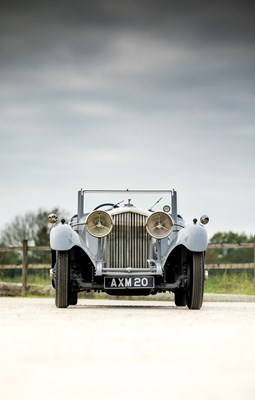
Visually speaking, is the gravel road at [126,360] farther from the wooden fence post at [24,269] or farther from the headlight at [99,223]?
the wooden fence post at [24,269]

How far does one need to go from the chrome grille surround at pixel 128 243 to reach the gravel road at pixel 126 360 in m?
4.13

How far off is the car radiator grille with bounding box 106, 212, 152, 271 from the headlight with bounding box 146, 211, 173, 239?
0.35 m

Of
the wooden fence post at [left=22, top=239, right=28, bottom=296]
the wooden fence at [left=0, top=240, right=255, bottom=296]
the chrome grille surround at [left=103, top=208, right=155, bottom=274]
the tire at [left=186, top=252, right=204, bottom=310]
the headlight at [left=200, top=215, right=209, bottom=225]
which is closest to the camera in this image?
the tire at [left=186, top=252, right=204, bottom=310]

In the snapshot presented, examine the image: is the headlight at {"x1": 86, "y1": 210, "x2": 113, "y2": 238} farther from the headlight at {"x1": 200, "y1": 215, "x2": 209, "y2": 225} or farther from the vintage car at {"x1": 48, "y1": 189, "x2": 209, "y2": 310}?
the headlight at {"x1": 200, "y1": 215, "x2": 209, "y2": 225}

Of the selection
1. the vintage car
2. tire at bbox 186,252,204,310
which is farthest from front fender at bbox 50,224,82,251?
tire at bbox 186,252,204,310

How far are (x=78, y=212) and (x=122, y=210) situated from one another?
1662mm

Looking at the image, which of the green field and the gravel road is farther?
the green field

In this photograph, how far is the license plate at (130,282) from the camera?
1268 centimetres

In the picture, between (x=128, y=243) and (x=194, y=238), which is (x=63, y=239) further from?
(x=194, y=238)

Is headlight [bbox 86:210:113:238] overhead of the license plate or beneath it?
overhead

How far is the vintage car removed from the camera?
12562mm

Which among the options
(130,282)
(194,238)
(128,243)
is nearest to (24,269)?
(128,243)

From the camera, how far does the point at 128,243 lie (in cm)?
1316

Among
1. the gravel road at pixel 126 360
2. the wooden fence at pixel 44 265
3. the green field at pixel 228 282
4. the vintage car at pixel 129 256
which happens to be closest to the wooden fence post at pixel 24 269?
the wooden fence at pixel 44 265
